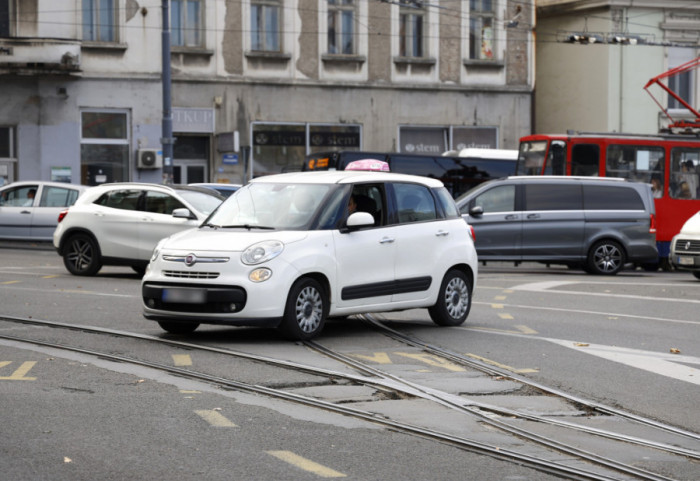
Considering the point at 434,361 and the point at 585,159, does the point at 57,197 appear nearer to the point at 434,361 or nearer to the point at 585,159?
the point at 585,159

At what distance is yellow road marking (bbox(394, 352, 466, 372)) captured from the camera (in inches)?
421

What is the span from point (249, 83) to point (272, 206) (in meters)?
25.3

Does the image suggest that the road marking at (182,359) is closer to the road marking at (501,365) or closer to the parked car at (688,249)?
the road marking at (501,365)

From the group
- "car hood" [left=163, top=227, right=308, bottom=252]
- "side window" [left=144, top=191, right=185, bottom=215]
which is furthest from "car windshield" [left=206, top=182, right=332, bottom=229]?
"side window" [left=144, top=191, right=185, bottom=215]

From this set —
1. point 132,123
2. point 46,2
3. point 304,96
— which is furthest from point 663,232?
point 46,2

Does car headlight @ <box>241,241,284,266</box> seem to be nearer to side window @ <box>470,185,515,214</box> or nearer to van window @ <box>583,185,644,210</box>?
side window @ <box>470,185,515,214</box>

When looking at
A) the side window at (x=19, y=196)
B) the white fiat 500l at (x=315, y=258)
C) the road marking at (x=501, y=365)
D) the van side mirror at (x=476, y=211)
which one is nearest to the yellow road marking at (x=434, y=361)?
the road marking at (x=501, y=365)

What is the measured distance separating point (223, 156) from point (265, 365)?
2704 cm

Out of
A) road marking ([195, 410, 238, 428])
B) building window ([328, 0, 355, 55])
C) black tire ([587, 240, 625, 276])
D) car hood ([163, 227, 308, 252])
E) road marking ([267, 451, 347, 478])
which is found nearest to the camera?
road marking ([267, 451, 347, 478])

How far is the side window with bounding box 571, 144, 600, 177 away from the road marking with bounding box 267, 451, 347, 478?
2360 cm

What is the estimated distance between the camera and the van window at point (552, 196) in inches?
983

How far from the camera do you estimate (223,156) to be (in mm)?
37125

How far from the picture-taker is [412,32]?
130ft

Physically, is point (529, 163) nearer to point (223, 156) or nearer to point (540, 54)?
point (223, 156)
